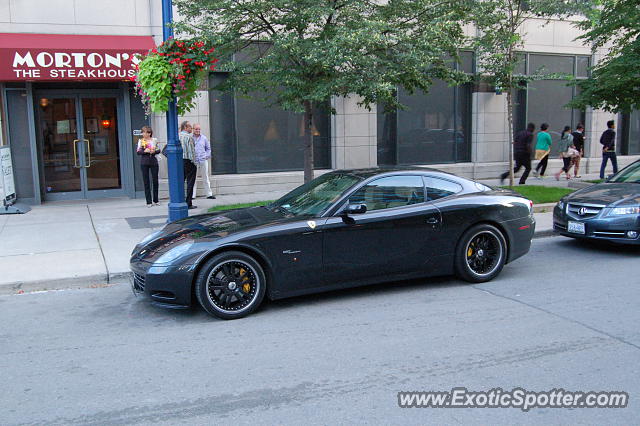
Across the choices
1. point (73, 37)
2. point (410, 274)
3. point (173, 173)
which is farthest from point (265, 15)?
point (410, 274)

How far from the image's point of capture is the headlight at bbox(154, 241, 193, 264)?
6.12m

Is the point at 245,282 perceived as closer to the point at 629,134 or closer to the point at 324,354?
the point at 324,354

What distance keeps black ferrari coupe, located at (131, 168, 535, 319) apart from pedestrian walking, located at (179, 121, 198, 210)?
595 cm

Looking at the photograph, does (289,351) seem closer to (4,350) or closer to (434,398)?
(434,398)

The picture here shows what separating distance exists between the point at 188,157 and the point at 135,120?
8.31 ft

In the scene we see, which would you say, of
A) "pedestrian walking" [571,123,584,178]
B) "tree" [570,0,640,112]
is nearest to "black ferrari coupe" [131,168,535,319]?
"tree" [570,0,640,112]

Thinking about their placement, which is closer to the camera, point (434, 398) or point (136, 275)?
point (434, 398)

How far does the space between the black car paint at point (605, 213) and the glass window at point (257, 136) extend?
22.8ft

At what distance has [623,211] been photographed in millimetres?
8914

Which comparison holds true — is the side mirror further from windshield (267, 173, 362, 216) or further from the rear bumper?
the rear bumper

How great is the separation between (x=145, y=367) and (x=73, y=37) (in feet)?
35.1

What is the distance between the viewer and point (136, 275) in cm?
643

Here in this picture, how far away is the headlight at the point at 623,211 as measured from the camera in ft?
29.1

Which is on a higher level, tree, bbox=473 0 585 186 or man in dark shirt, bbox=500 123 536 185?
tree, bbox=473 0 585 186
